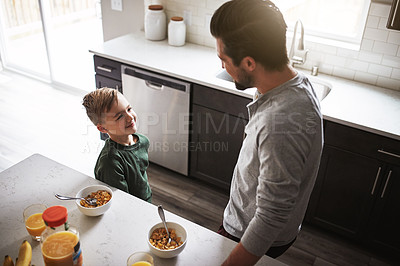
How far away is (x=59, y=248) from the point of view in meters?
1.09

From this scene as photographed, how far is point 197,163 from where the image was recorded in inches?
115

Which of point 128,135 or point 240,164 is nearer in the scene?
point 240,164

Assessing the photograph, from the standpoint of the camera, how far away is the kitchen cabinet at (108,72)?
2.91 meters

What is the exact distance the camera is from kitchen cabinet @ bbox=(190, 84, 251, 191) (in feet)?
8.32

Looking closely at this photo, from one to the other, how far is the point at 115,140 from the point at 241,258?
767 millimetres

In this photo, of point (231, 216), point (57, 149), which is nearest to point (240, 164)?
point (231, 216)

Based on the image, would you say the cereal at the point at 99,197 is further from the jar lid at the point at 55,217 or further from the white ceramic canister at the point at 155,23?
the white ceramic canister at the point at 155,23

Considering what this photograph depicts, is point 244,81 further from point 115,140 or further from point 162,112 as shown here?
point 162,112

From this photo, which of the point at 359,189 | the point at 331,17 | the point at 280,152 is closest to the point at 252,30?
the point at 280,152

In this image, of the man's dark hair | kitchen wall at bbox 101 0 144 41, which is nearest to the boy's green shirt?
the man's dark hair

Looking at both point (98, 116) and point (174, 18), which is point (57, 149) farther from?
point (98, 116)

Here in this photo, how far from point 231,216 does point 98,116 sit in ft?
2.21

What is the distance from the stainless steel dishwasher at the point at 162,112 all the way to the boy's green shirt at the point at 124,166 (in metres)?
1.01

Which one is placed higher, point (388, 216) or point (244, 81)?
point (244, 81)
